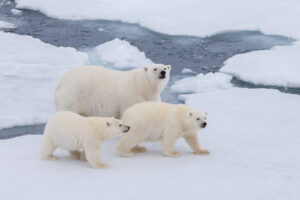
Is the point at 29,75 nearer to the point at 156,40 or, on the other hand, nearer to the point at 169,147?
the point at 156,40

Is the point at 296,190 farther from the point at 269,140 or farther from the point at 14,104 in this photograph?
the point at 14,104

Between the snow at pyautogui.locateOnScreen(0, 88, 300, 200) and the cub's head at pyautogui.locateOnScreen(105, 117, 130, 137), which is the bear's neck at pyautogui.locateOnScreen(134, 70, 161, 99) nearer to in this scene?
the snow at pyautogui.locateOnScreen(0, 88, 300, 200)

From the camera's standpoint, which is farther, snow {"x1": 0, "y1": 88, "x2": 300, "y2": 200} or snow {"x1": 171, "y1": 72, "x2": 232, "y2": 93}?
snow {"x1": 171, "y1": 72, "x2": 232, "y2": 93}

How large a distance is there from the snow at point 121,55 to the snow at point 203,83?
1.05m

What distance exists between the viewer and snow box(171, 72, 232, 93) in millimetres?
8070

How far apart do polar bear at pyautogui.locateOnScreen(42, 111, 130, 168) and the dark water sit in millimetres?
3984

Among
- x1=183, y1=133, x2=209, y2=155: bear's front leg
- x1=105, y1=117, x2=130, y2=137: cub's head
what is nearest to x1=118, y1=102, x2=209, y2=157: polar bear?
x1=183, y1=133, x2=209, y2=155: bear's front leg

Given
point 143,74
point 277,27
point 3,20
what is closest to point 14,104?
point 143,74

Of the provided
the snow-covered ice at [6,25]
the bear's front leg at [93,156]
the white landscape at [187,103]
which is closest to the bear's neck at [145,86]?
the white landscape at [187,103]

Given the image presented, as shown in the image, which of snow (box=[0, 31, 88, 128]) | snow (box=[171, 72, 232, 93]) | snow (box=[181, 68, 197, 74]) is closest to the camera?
snow (box=[0, 31, 88, 128])

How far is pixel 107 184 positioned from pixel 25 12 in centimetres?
A: 923

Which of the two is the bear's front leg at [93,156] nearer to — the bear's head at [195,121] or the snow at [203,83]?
the bear's head at [195,121]

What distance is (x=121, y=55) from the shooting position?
9250 millimetres

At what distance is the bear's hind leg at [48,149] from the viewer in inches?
194
